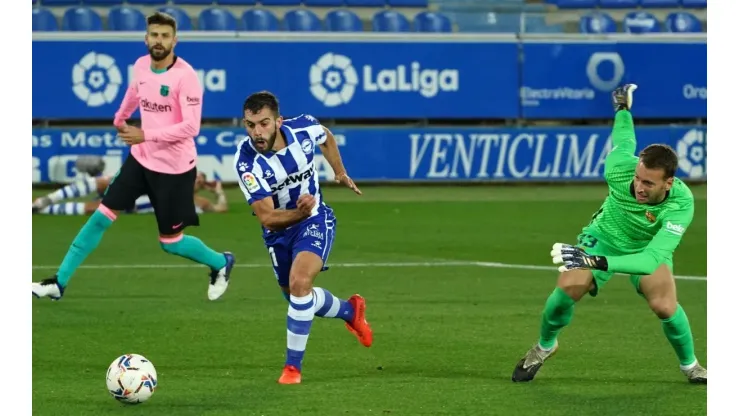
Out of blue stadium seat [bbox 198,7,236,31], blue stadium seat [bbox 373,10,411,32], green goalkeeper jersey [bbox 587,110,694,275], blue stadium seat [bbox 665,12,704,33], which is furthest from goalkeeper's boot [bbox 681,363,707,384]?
blue stadium seat [bbox 665,12,704,33]

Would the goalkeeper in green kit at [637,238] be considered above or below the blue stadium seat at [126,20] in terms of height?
below

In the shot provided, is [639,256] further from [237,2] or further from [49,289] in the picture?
[237,2]

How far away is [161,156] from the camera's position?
10.1 meters

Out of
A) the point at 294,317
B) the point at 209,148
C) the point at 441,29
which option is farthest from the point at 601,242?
the point at 441,29

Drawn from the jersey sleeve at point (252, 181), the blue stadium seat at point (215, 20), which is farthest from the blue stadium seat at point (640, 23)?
the jersey sleeve at point (252, 181)

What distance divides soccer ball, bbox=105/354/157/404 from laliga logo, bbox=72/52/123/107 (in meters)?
13.9

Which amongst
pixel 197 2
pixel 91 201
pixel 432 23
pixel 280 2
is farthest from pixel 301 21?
pixel 91 201

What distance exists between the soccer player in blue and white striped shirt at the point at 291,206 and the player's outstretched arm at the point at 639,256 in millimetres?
1533

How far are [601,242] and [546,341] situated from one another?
0.66m

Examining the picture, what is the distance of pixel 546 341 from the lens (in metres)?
7.23

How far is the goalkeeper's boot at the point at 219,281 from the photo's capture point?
10500mm

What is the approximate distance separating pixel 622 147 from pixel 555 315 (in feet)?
3.52

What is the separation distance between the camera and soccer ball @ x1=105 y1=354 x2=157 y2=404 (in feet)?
Result: 21.0

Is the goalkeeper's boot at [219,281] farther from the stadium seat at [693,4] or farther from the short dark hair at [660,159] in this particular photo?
the stadium seat at [693,4]
